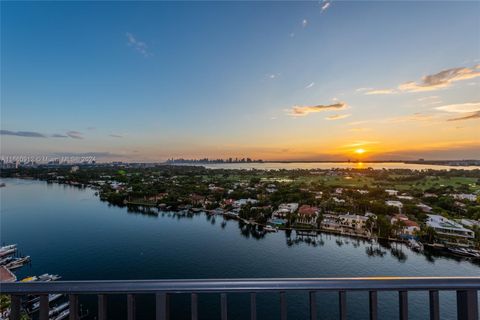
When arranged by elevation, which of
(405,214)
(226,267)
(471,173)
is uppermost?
(471,173)

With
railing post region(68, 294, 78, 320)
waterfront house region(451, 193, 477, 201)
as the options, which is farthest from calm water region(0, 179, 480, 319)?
railing post region(68, 294, 78, 320)

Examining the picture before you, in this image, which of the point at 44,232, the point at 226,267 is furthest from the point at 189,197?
the point at 226,267

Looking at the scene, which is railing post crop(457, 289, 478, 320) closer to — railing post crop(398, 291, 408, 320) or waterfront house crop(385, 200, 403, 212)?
railing post crop(398, 291, 408, 320)

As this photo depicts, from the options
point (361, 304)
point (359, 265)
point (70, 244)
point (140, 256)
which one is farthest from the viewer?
point (70, 244)

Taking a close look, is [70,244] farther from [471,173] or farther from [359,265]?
[471,173]

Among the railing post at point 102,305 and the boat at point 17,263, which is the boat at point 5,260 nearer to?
the boat at point 17,263

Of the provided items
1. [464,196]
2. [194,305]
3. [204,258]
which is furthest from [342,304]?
[464,196]
